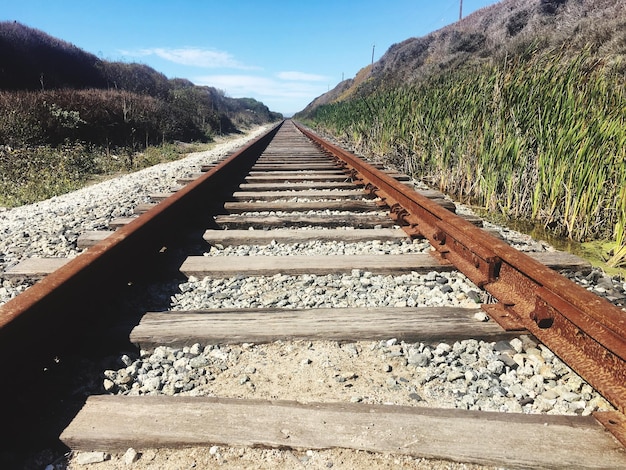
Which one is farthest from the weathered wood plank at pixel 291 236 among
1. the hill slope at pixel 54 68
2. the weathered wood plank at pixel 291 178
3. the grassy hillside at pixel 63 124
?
the hill slope at pixel 54 68

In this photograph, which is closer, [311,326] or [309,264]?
[311,326]

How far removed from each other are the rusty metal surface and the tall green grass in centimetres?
136

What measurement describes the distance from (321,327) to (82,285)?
2.88ft

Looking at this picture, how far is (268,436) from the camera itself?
1.06 metres

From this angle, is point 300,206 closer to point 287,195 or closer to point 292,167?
point 287,195

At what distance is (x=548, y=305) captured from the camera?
142 centimetres

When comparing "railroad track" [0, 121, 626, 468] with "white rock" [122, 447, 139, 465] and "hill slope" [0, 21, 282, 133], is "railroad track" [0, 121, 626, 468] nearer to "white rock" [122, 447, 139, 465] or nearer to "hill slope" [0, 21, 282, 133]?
"white rock" [122, 447, 139, 465]

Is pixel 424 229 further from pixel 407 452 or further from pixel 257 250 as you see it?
pixel 407 452

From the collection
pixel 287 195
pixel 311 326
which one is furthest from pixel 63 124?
pixel 311 326

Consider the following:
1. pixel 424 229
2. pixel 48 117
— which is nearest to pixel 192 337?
pixel 424 229

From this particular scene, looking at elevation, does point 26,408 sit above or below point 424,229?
below

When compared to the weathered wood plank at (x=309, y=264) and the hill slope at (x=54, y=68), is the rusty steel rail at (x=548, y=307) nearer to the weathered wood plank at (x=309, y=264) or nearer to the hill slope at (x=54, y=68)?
the weathered wood plank at (x=309, y=264)

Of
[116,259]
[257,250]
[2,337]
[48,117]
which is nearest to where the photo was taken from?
[2,337]

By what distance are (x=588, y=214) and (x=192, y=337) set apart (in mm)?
3018
